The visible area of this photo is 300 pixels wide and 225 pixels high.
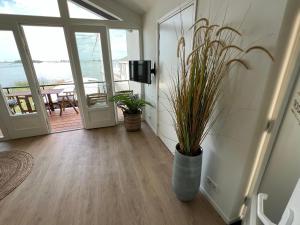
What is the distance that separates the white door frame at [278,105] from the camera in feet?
3.16

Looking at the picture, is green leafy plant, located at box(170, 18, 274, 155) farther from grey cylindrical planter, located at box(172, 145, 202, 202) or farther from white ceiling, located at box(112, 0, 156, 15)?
white ceiling, located at box(112, 0, 156, 15)

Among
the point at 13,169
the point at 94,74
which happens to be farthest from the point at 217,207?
the point at 94,74

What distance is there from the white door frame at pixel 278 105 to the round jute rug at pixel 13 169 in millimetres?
2583

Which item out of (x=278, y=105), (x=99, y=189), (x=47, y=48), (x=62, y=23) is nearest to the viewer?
(x=278, y=105)

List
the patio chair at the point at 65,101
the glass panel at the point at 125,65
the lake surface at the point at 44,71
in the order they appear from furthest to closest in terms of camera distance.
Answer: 1. the patio chair at the point at 65,101
2. the glass panel at the point at 125,65
3. the lake surface at the point at 44,71

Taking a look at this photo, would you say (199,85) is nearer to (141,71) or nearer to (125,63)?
(141,71)

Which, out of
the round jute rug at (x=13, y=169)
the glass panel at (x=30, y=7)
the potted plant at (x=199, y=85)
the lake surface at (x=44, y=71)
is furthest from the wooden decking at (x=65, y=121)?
the potted plant at (x=199, y=85)

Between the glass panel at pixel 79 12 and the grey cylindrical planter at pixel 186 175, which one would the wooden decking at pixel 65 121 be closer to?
the glass panel at pixel 79 12

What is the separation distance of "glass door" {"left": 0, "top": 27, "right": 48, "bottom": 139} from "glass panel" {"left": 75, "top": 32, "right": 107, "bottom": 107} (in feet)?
2.93

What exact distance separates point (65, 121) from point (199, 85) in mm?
3777

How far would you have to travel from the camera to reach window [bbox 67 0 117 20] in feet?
9.31

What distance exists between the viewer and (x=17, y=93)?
300 centimetres

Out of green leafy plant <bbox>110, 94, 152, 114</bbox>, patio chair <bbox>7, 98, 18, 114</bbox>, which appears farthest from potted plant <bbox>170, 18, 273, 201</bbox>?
patio chair <bbox>7, 98, 18, 114</bbox>

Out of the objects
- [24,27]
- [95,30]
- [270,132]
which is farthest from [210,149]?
[24,27]
